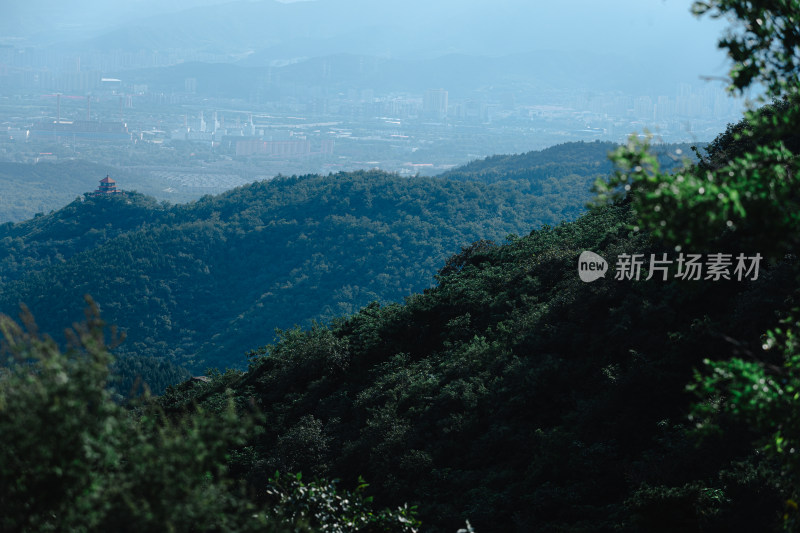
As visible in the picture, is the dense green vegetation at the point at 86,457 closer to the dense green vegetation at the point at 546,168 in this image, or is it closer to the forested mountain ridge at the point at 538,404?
the forested mountain ridge at the point at 538,404

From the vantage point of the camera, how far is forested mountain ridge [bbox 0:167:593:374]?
64125mm

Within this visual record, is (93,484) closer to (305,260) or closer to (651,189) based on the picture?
(651,189)

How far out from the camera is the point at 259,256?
72.4 m

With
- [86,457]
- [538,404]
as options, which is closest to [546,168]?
[538,404]

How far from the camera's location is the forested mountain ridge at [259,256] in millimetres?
64125

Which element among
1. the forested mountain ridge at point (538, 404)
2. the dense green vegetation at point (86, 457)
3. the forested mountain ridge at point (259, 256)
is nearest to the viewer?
the dense green vegetation at point (86, 457)

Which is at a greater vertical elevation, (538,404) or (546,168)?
(546,168)

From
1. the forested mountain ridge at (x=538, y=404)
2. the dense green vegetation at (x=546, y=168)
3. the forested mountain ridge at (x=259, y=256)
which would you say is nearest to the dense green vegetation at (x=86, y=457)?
the forested mountain ridge at (x=538, y=404)

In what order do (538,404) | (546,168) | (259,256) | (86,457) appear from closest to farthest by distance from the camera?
1. (86,457)
2. (538,404)
3. (259,256)
4. (546,168)

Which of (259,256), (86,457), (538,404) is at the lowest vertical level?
(259,256)

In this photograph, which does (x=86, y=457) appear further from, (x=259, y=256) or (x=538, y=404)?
(x=259, y=256)

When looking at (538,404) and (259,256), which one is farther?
(259,256)

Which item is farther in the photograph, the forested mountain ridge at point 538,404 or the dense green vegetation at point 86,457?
the forested mountain ridge at point 538,404

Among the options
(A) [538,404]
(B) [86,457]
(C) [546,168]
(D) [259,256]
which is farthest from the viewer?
(C) [546,168]
